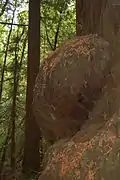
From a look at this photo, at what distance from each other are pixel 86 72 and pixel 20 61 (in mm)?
10882

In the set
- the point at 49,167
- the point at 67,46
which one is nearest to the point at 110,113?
the point at 49,167


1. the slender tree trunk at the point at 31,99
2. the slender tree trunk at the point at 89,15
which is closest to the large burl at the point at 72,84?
the slender tree trunk at the point at 89,15

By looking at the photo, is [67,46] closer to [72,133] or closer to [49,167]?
[72,133]

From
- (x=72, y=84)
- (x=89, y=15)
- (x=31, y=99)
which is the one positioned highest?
(x=89, y=15)

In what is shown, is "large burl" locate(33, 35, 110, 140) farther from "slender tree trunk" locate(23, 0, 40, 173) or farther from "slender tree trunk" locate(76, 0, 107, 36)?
"slender tree trunk" locate(23, 0, 40, 173)

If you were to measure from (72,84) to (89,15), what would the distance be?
1.65 metres

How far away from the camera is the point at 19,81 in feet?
51.8

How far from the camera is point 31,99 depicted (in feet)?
36.2

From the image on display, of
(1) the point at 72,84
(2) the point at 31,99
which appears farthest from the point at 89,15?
(2) the point at 31,99

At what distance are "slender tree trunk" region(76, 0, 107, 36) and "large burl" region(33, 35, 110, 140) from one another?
2.05 feet

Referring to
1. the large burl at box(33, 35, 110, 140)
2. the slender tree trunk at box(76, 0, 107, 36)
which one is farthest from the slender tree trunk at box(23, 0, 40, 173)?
the large burl at box(33, 35, 110, 140)

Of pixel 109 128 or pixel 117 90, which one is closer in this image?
pixel 109 128

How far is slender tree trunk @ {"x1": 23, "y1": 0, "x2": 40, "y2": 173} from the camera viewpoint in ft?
36.3

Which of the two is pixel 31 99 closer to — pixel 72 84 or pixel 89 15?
pixel 89 15
